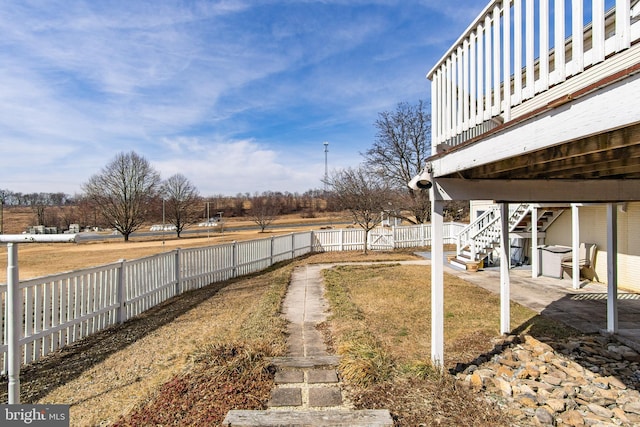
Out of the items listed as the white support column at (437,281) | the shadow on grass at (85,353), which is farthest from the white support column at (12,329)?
the white support column at (437,281)

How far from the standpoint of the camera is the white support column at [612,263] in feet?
15.4

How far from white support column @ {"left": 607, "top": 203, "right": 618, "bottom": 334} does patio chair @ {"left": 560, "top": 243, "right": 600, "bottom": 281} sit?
182 inches

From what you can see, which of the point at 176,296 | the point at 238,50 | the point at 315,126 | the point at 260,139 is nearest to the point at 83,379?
the point at 176,296

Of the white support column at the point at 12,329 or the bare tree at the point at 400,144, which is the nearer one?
the white support column at the point at 12,329

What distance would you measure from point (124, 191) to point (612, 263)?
38.2 meters

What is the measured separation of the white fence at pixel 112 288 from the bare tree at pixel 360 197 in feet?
16.3

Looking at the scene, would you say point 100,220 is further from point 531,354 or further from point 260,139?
point 531,354

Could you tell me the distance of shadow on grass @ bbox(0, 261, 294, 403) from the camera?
3.60 meters

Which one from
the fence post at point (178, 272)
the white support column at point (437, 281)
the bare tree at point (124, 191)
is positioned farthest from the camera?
the bare tree at point (124, 191)

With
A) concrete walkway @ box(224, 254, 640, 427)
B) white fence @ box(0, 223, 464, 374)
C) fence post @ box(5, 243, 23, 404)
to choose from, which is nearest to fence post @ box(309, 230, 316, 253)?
white fence @ box(0, 223, 464, 374)

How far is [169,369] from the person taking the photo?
393 centimetres

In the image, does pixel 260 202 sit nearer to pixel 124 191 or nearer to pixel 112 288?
pixel 124 191

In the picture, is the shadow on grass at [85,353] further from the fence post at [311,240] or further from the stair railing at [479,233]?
the fence post at [311,240]

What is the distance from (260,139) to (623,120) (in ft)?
82.5
